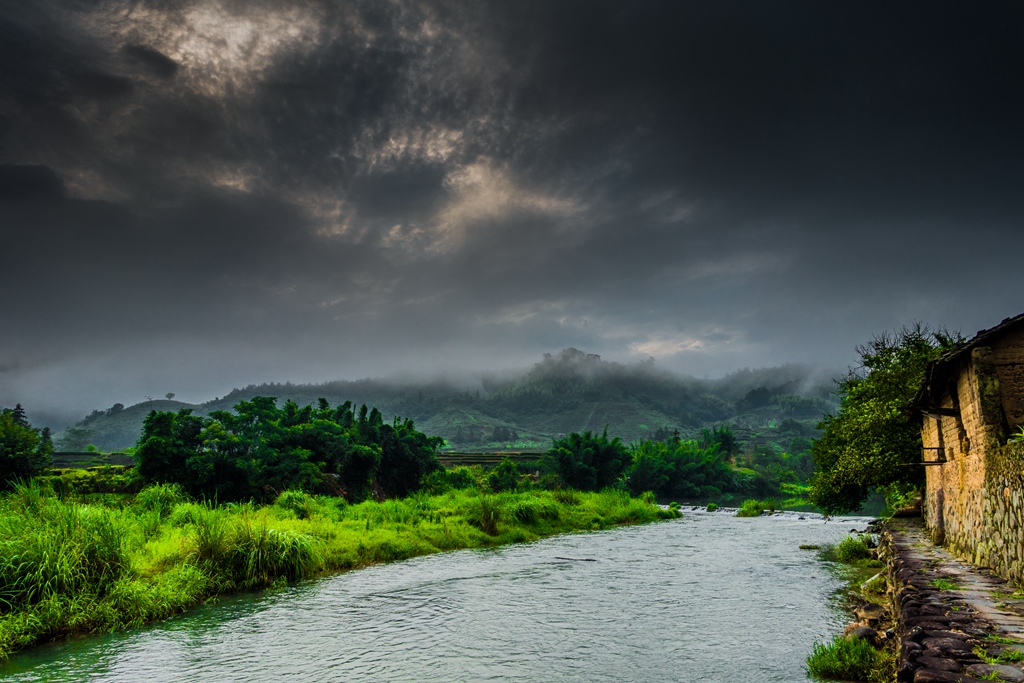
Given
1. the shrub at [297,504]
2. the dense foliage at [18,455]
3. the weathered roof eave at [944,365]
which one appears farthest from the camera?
the shrub at [297,504]

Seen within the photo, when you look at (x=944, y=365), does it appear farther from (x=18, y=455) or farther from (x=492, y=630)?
(x=18, y=455)

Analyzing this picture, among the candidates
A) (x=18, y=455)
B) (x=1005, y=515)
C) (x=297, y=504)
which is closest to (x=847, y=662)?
(x=1005, y=515)

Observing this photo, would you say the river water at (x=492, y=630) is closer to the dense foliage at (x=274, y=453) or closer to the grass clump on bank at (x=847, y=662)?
the grass clump on bank at (x=847, y=662)

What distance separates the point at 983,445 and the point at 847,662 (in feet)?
19.6

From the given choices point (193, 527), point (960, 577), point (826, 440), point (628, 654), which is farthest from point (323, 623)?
point (826, 440)

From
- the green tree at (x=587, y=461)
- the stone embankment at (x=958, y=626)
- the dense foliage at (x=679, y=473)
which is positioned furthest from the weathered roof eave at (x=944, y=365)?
the dense foliage at (x=679, y=473)

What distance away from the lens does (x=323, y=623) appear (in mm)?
14531

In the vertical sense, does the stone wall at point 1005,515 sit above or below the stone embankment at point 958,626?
above

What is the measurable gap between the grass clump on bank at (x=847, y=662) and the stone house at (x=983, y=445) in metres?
2.58

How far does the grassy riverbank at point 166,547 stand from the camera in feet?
42.8

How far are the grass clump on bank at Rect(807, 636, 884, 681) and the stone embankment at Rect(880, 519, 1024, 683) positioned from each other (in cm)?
100

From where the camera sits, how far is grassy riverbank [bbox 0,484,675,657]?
514 inches

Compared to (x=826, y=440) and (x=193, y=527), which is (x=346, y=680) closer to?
(x=193, y=527)

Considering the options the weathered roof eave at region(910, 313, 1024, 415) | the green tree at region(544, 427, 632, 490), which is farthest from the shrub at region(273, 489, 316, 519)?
the green tree at region(544, 427, 632, 490)
